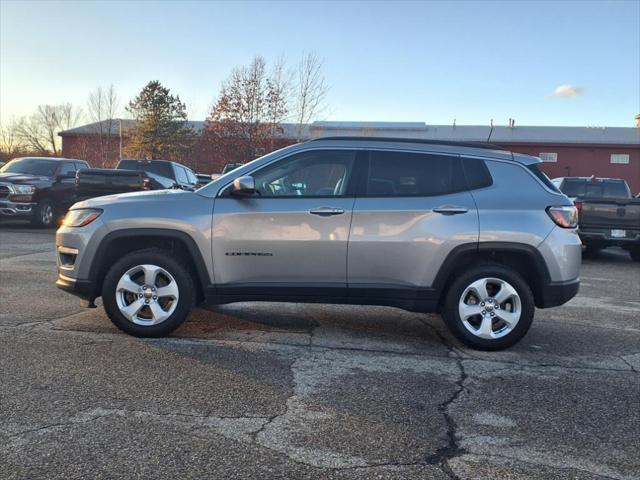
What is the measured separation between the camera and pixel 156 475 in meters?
2.84

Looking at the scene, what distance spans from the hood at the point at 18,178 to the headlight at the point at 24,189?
13 centimetres

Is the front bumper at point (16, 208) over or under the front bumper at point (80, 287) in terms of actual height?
over

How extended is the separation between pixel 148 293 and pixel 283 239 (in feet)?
4.35

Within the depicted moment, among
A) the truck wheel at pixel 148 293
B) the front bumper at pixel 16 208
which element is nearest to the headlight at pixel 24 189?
the front bumper at pixel 16 208

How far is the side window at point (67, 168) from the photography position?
53.5 ft

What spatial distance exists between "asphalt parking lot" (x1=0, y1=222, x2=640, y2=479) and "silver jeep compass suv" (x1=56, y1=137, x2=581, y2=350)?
423 mm

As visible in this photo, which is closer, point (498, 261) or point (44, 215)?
point (498, 261)

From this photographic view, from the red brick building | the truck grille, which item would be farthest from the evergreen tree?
the truck grille

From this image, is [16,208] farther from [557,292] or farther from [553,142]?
[553,142]

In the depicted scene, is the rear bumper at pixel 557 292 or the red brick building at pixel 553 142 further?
the red brick building at pixel 553 142

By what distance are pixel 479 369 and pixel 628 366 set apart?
137 cm

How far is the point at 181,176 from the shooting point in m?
17.4

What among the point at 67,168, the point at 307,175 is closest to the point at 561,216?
the point at 307,175

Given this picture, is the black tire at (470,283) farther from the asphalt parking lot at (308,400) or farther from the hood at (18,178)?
the hood at (18,178)
